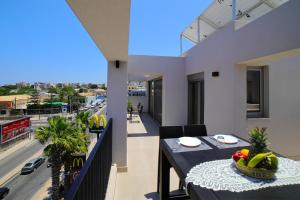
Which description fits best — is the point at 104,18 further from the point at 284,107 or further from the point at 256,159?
the point at 284,107

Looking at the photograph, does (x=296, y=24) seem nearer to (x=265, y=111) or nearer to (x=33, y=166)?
(x=265, y=111)

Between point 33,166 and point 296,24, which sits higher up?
point 296,24

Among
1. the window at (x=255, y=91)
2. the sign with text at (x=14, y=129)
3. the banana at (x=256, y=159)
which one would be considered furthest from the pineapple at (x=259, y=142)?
the sign with text at (x=14, y=129)

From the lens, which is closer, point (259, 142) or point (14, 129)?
point (259, 142)

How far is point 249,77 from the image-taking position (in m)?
4.35

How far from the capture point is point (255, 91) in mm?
4398

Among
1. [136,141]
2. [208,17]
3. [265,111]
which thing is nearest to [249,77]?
[265,111]

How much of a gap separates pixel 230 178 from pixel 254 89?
3.66m

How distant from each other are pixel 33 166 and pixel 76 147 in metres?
11.7

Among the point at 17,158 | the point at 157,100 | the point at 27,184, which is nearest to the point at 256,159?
the point at 157,100

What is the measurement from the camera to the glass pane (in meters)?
4.36

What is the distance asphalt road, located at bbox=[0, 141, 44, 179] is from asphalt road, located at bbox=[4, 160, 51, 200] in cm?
220

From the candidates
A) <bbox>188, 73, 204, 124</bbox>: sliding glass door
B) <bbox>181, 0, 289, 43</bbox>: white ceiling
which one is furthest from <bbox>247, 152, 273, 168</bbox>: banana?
<bbox>188, 73, 204, 124</bbox>: sliding glass door

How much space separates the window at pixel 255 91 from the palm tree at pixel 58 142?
6121 mm
